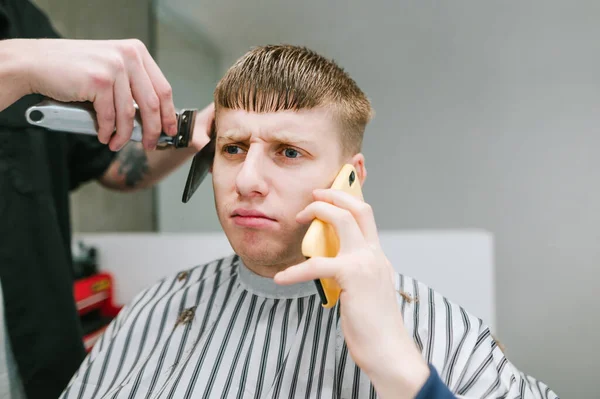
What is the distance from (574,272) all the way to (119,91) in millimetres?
1257

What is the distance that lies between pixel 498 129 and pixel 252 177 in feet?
2.89

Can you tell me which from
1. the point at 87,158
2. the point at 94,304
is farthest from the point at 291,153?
the point at 94,304

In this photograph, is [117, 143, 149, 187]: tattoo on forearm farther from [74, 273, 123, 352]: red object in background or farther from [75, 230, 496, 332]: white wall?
[74, 273, 123, 352]: red object in background

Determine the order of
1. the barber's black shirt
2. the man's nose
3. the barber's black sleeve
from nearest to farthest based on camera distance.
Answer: the man's nose, the barber's black shirt, the barber's black sleeve

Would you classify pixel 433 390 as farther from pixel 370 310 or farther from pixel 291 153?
pixel 291 153

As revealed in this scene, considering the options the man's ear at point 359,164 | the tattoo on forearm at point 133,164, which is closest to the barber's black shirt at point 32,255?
the tattoo on forearm at point 133,164

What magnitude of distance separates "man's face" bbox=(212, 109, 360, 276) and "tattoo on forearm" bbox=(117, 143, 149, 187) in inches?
31.5

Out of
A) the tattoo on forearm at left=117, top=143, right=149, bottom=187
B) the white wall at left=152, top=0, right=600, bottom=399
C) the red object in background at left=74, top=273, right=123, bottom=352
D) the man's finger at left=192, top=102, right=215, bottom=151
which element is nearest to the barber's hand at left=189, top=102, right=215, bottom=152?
the man's finger at left=192, top=102, right=215, bottom=151

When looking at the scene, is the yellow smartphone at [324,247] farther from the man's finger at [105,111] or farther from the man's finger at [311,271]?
the man's finger at [105,111]

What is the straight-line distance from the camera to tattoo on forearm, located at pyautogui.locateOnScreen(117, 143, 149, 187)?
167 cm

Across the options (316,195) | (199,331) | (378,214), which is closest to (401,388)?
(316,195)

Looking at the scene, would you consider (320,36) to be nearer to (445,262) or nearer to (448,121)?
(448,121)

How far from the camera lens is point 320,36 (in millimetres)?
1396

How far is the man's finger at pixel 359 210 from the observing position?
0.76 meters
